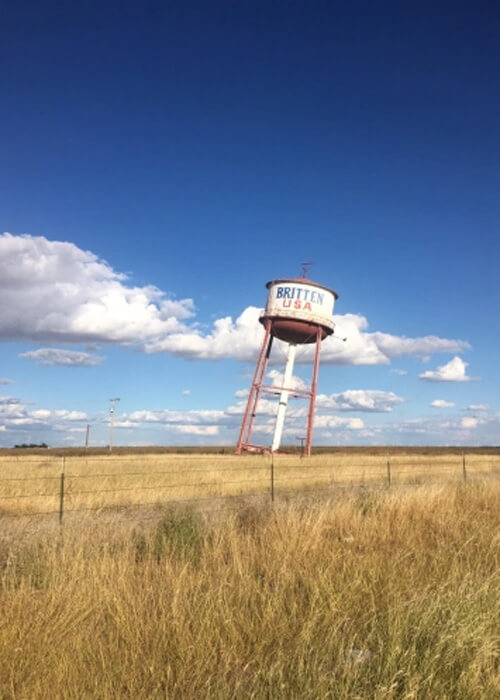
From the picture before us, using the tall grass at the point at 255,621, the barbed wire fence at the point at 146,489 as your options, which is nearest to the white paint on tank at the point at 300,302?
the barbed wire fence at the point at 146,489

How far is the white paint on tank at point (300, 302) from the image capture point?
42.9 metres

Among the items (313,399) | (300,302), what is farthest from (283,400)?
(300,302)

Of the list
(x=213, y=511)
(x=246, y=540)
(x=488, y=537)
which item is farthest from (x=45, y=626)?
(x=213, y=511)

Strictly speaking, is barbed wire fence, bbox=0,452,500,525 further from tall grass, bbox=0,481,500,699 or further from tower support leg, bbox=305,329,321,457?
tower support leg, bbox=305,329,321,457

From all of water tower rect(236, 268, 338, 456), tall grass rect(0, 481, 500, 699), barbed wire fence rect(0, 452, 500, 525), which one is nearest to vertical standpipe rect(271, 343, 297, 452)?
water tower rect(236, 268, 338, 456)

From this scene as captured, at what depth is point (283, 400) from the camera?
43656 mm

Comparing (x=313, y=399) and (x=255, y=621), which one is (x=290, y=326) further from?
(x=255, y=621)

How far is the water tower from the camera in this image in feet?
140

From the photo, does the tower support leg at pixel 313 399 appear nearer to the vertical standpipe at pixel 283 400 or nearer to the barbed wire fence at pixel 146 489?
the vertical standpipe at pixel 283 400

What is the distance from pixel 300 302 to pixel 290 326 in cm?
195

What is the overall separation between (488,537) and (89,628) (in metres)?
5.24

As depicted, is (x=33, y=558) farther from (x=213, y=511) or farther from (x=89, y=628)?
(x=213, y=511)

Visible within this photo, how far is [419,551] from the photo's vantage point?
6.85 metres

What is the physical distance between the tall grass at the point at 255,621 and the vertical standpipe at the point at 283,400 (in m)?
36.1
